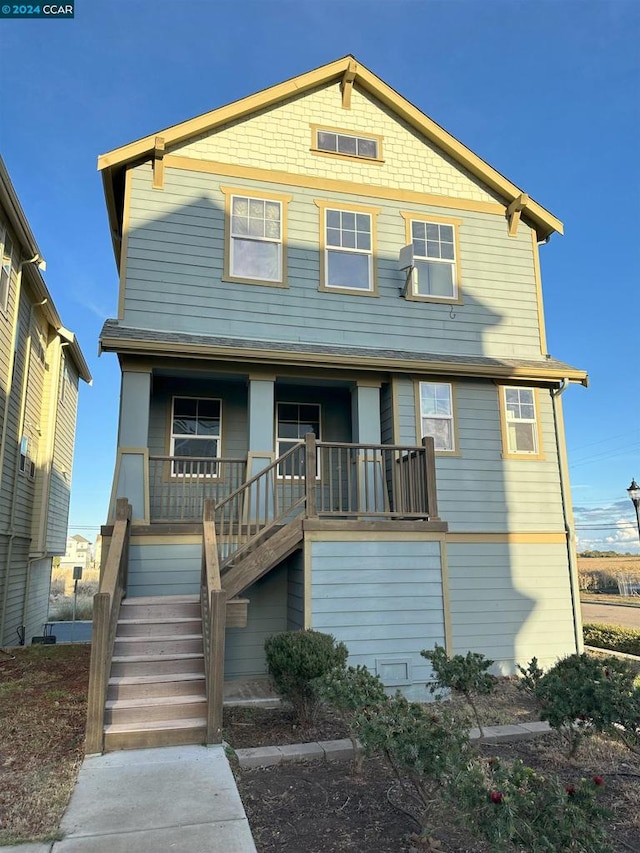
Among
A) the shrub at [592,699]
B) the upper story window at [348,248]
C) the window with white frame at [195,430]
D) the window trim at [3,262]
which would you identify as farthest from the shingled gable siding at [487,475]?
the window trim at [3,262]

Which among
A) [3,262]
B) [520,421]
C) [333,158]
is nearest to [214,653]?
[520,421]

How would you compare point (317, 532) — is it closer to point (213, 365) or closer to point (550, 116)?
point (213, 365)

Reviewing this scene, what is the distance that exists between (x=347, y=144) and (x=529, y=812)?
10.3 meters

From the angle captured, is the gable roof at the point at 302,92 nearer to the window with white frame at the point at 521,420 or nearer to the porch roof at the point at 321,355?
the porch roof at the point at 321,355

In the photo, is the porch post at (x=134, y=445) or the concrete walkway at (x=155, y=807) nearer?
the concrete walkway at (x=155, y=807)

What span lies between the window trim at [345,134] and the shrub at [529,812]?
32.0ft

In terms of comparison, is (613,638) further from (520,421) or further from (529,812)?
(529,812)

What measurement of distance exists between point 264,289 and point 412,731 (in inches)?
288

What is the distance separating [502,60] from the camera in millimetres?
14648

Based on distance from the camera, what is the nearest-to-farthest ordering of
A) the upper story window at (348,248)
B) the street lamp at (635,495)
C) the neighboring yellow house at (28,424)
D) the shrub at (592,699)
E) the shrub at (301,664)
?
the shrub at (592,699) < the shrub at (301,664) < the upper story window at (348,248) < the neighboring yellow house at (28,424) < the street lamp at (635,495)

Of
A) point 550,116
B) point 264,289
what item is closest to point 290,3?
point 264,289

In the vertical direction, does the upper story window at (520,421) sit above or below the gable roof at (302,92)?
below

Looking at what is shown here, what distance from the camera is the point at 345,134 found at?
10.4 metres

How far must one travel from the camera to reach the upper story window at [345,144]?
1019 centimetres
